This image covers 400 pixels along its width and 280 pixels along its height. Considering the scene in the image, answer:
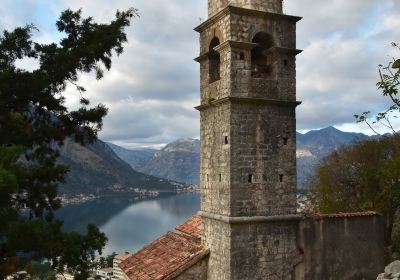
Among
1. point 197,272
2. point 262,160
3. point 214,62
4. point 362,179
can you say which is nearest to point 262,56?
point 214,62

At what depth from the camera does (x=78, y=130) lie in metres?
10.5

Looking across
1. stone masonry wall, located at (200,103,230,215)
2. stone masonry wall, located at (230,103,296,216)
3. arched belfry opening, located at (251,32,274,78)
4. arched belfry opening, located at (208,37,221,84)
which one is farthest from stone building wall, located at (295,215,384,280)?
arched belfry opening, located at (208,37,221,84)

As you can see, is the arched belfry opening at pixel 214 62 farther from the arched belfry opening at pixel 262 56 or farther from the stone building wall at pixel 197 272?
the stone building wall at pixel 197 272

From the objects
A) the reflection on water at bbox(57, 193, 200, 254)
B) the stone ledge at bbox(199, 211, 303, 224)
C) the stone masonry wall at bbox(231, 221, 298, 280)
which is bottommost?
the reflection on water at bbox(57, 193, 200, 254)

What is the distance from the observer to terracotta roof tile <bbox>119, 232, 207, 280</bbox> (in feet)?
42.4

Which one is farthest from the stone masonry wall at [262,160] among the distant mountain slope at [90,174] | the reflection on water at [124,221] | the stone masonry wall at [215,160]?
the distant mountain slope at [90,174]

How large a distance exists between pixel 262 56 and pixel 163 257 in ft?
24.0

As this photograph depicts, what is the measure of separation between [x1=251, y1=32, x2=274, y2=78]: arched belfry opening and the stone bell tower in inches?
1.7

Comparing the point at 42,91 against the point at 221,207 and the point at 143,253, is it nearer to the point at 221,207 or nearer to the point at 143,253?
the point at 221,207

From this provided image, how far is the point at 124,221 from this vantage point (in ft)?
332

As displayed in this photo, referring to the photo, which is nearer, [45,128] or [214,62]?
[45,128]

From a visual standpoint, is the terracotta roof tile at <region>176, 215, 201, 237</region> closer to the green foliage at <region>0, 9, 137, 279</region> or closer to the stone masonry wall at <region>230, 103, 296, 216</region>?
the stone masonry wall at <region>230, 103, 296, 216</region>

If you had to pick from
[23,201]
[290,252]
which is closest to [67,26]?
[23,201]

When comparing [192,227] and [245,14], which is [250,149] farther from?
[192,227]
